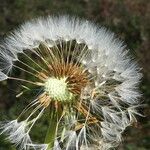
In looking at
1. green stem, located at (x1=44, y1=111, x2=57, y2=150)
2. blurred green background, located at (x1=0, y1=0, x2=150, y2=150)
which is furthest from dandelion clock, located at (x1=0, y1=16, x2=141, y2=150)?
blurred green background, located at (x1=0, y1=0, x2=150, y2=150)

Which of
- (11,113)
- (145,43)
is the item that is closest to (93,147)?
(11,113)

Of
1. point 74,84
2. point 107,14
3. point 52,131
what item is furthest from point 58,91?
point 107,14

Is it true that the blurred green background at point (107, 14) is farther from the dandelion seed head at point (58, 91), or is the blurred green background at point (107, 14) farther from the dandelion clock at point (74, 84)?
the dandelion seed head at point (58, 91)

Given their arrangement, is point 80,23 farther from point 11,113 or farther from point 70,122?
point 11,113

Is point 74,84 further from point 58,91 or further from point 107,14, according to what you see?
point 107,14

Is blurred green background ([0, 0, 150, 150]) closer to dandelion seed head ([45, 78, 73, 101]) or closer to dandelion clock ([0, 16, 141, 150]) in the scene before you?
dandelion clock ([0, 16, 141, 150])

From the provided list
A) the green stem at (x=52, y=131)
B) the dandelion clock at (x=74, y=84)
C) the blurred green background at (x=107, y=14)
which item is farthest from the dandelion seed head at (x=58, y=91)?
the blurred green background at (x=107, y=14)

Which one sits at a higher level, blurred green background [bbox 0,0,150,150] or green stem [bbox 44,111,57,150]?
blurred green background [bbox 0,0,150,150]

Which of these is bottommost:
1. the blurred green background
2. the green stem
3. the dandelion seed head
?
the green stem
